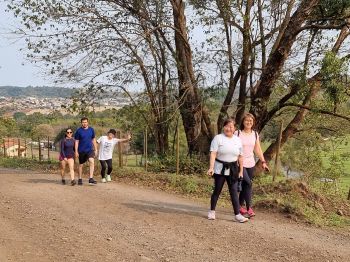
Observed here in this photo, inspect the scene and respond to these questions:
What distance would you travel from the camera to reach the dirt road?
626cm

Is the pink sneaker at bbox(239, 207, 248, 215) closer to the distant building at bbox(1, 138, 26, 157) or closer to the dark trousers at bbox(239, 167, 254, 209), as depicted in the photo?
the dark trousers at bbox(239, 167, 254, 209)

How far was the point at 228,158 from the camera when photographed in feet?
25.7

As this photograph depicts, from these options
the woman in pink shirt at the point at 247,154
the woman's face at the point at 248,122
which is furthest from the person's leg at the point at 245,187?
the woman's face at the point at 248,122

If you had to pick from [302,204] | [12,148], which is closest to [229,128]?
[302,204]

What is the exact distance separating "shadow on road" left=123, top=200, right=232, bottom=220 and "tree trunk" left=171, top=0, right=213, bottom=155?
7.34 meters

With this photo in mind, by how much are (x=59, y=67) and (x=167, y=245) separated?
11.6 m

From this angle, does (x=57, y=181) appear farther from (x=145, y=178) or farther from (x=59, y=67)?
(x=59, y=67)

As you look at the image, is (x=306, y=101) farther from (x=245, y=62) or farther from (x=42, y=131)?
(x=42, y=131)

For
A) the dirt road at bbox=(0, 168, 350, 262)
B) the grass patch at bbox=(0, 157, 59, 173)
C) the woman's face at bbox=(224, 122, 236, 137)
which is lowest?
the grass patch at bbox=(0, 157, 59, 173)

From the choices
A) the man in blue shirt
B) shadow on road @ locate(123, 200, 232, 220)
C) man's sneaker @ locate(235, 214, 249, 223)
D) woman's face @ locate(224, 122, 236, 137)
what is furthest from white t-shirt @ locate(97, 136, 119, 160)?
man's sneaker @ locate(235, 214, 249, 223)

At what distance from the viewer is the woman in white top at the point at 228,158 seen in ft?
25.6

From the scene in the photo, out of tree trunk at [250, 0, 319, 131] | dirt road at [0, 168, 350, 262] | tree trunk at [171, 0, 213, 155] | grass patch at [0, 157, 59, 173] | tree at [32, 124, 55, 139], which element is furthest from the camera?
tree at [32, 124, 55, 139]

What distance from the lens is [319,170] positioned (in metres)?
17.1

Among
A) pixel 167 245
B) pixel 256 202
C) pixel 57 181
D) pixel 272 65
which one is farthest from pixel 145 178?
pixel 167 245
